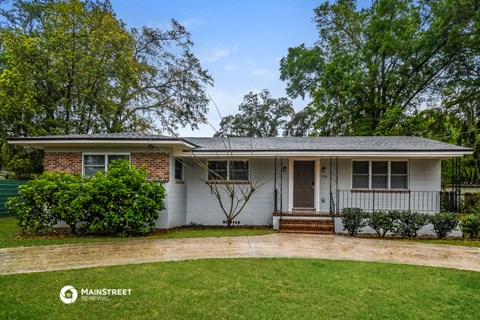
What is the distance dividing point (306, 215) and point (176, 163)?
→ 17.0 feet

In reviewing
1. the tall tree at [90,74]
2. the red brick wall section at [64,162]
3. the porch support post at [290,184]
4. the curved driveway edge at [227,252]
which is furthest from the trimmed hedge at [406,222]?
the tall tree at [90,74]

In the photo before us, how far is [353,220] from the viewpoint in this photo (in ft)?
30.8

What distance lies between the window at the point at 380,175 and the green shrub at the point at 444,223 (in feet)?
6.32

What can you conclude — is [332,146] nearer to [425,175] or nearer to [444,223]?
[425,175]

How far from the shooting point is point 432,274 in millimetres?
5445

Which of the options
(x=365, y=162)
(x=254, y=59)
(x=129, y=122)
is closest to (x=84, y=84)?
(x=129, y=122)

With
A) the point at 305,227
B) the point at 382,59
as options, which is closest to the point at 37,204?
the point at 305,227

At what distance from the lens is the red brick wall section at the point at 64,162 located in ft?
33.2

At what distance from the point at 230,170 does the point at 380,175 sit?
5.78 m

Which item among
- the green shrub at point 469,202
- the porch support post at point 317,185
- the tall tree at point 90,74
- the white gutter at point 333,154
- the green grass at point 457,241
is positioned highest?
the tall tree at point 90,74

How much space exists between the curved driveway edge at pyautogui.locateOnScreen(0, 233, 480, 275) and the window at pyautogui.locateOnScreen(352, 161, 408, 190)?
313cm

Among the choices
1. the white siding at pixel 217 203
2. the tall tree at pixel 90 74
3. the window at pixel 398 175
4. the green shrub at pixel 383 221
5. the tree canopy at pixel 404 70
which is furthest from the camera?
the tree canopy at pixel 404 70

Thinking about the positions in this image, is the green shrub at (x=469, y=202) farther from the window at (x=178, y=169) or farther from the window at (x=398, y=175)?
the window at (x=178, y=169)

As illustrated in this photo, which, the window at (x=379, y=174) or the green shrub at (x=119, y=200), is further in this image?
the window at (x=379, y=174)
